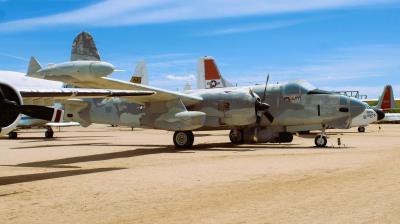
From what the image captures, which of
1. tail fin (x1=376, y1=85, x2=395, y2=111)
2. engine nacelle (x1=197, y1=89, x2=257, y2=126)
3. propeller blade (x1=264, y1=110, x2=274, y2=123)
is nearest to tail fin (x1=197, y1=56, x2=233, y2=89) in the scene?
propeller blade (x1=264, y1=110, x2=274, y2=123)

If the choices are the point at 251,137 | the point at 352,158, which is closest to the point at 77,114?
the point at 251,137

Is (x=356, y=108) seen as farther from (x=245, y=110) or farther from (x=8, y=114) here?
(x=8, y=114)

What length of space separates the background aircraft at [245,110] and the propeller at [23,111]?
10.2 metres

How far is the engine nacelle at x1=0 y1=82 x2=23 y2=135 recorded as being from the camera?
35.2 feet

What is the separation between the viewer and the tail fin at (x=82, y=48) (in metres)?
19.1

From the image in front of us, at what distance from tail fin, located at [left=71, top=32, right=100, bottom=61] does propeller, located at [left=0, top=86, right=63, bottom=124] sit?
7878 millimetres

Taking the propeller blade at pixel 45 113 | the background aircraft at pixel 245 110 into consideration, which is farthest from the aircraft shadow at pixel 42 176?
the background aircraft at pixel 245 110

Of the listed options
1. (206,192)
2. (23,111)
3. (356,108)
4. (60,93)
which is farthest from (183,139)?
(206,192)

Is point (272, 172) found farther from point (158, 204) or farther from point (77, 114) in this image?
point (77, 114)

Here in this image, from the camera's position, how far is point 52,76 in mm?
16312

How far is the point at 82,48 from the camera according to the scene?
19172mm

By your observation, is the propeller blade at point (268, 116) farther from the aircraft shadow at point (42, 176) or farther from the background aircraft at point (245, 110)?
the aircraft shadow at point (42, 176)

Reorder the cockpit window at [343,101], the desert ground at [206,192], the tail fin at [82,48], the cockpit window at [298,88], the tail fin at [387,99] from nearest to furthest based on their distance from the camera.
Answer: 1. the desert ground at [206,192]
2. the tail fin at [82,48]
3. the cockpit window at [343,101]
4. the cockpit window at [298,88]
5. the tail fin at [387,99]

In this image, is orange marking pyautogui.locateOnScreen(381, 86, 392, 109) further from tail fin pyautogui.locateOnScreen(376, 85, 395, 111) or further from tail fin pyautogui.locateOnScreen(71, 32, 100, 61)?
tail fin pyautogui.locateOnScreen(71, 32, 100, 61)
